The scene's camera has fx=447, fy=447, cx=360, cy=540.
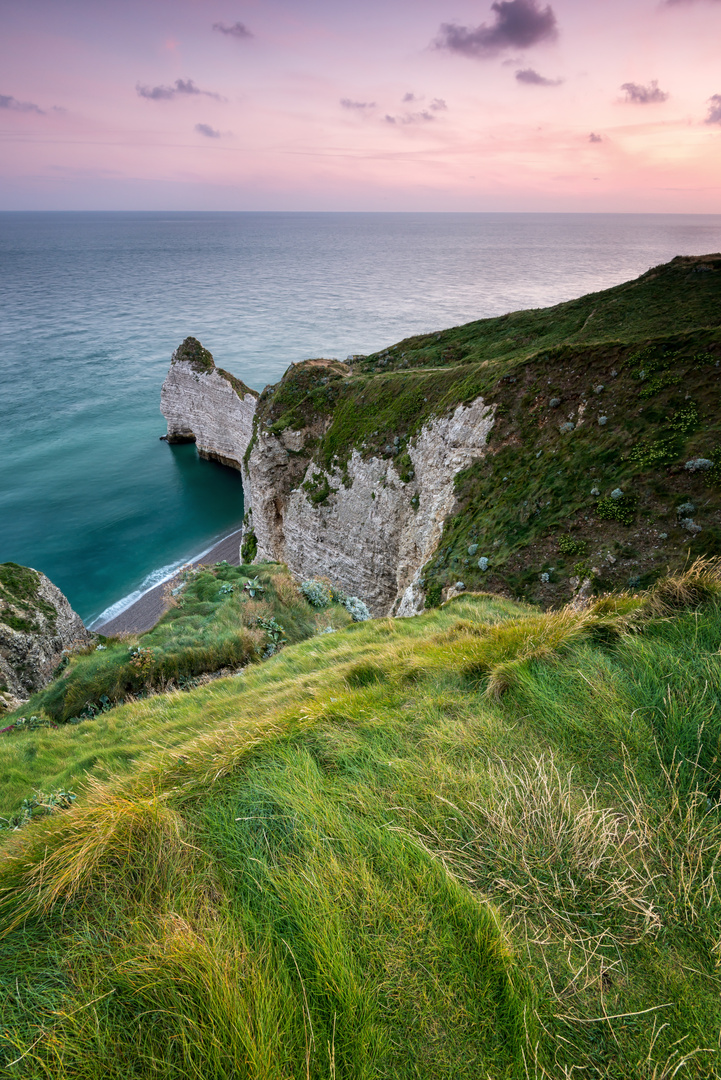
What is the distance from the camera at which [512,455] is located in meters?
18.0

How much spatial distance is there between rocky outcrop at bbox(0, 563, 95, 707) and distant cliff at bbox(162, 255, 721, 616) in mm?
13059

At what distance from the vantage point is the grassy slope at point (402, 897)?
207cm

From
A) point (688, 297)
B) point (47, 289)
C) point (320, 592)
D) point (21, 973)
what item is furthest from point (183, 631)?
point (47, 289)

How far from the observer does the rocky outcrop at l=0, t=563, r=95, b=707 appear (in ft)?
61.2

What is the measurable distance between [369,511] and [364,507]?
413 millimetres

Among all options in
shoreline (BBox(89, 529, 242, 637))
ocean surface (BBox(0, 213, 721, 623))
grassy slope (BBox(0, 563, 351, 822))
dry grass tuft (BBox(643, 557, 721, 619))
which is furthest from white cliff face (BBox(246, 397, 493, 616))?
ocean surface (BBox(0, 213, 721, 623))

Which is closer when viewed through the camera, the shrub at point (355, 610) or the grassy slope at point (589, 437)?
the grassy slope at point (589, 437)

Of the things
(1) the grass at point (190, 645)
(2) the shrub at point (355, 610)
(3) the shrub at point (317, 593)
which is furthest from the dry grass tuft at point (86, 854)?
(2) the shrub at point (355, 610)

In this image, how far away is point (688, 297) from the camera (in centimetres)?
2039

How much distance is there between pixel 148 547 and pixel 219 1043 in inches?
1768

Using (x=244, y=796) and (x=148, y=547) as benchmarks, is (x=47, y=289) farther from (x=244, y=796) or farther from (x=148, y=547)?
(x=244, y=796)

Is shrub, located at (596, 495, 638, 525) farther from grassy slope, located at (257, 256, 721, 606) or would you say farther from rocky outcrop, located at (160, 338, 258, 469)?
rocky outcrop, located at (160, 338, 258, 469)

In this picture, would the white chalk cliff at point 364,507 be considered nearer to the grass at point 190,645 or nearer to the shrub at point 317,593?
the shrub at point 317,593

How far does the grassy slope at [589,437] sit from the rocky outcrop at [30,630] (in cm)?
1600
